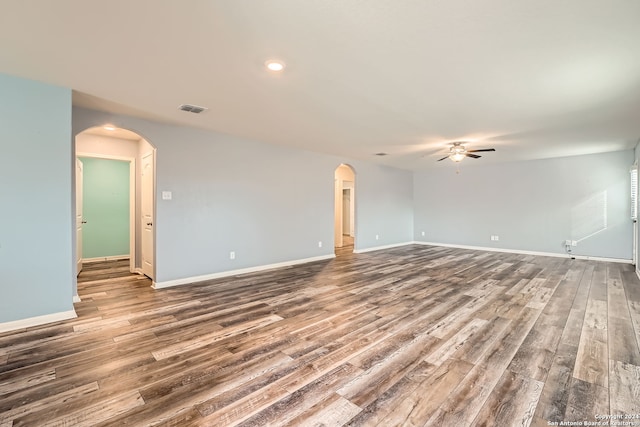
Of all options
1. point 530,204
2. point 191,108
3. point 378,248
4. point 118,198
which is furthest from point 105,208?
point 530,204

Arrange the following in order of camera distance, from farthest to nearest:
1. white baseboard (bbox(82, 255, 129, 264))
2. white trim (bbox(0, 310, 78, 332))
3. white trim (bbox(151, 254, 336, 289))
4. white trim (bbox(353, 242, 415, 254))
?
1. white trim (bbox(353, 242, 415, 254))
2. white baseboard (bbox(82, 255, 129, 264))
3. white trim (bbox(151, 254, 336, 289))
4. white trim (bbox(0, 310, 78, 332))

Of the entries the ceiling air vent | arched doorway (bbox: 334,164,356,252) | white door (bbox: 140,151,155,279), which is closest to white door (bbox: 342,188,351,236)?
arched doorway (bbox: 334,164,356,252)

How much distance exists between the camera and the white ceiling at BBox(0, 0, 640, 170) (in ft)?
6.22

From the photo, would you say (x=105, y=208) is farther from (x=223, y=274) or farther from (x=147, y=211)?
(x=223, y=274)

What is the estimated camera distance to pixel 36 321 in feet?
9.67

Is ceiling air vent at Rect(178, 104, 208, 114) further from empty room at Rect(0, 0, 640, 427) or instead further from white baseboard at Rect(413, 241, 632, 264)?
white baseboard at Rect(413, 241, 632, 264)

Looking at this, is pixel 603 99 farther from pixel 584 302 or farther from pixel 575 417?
pixel 575 417

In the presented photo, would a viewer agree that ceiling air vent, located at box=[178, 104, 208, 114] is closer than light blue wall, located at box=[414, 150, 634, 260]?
Yes

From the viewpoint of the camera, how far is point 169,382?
1998 mm

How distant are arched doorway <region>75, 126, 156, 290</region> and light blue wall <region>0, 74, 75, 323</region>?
3.53 ft

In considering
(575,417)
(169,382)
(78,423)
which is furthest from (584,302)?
(78,423)

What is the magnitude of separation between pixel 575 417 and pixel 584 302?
9.29 feet

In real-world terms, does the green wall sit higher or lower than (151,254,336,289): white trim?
higher

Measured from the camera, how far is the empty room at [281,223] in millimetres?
1853
